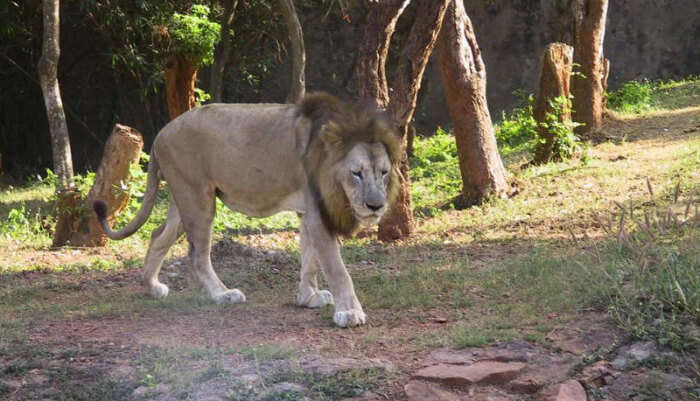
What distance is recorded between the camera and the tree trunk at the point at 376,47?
770 cm

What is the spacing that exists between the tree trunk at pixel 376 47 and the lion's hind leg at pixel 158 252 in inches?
75.4

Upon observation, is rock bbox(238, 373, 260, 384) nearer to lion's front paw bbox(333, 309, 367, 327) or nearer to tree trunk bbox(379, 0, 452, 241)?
lion's front paw bbox(333, 309, 367, 327)

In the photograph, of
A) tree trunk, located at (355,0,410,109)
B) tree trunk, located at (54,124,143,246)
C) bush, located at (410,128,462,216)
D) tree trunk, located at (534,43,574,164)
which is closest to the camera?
tree trunk, located at (355,0,410,109)

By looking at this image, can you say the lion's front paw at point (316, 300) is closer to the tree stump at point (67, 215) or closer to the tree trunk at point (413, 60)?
the tree trunk at point (413, 60)

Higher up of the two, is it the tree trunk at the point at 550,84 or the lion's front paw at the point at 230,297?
the tree trunk at the point at 550,84

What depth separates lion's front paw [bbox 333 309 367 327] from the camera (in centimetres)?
546

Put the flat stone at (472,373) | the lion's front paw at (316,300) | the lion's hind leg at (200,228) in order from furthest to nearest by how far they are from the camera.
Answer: the lion's hind leg at (200,228) < the lion's front paw at (316,300) < the flat stone at (472,373)

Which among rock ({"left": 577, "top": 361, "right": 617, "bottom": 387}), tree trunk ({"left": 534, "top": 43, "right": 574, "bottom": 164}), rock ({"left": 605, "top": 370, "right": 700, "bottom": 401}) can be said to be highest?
tree trunk ({"left": 534, "top": 43, "right": 574, "bottom": 164})

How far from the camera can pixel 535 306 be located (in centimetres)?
564

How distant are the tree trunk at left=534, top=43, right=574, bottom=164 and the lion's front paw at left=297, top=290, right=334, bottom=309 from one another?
5350 mm

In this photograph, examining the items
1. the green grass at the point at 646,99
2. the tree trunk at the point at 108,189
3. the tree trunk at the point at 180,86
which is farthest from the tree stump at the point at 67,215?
the green grass at the point at 646,99

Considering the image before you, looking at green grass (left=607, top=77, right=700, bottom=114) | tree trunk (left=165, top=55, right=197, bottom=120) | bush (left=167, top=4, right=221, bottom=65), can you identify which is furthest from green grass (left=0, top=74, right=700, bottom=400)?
bush (left=167, top=4, right=221, bottom=65)

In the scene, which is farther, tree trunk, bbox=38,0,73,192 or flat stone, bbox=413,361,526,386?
tree trunk, bbox=38,0,73,192

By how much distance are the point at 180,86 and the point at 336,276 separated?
6277mm
